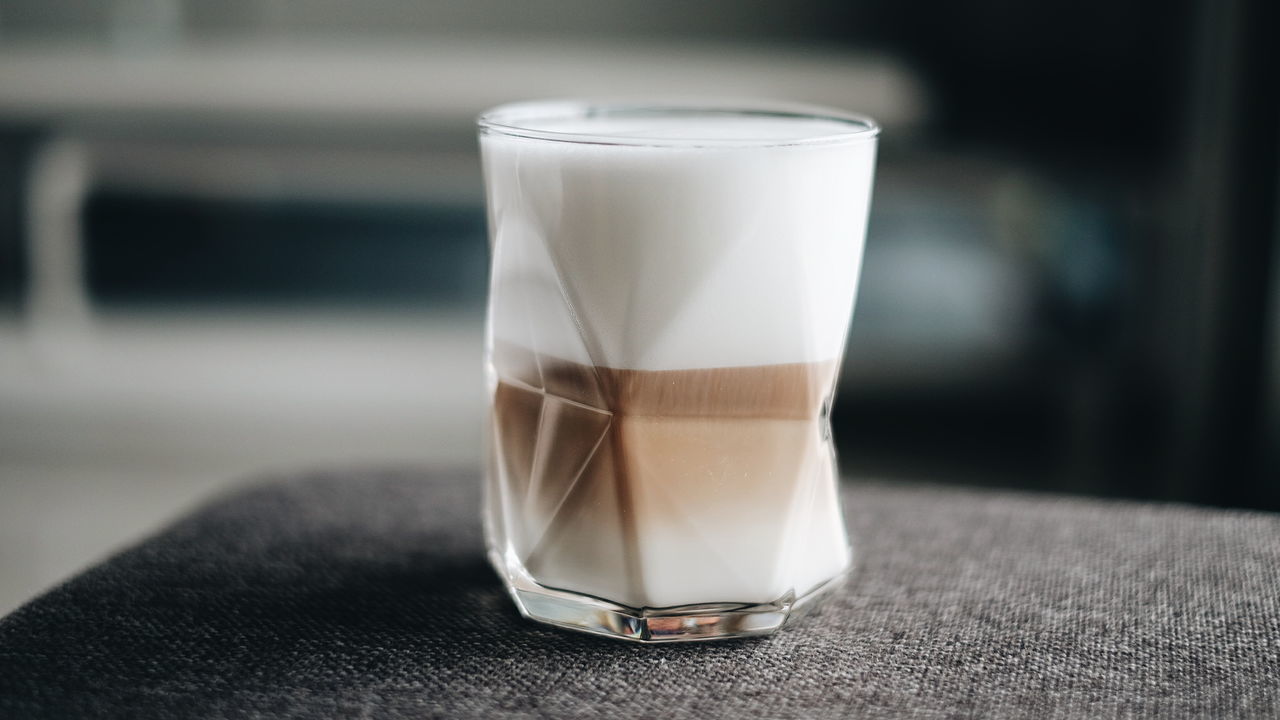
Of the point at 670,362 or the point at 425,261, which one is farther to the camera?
the point at 425,261

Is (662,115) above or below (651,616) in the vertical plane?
above

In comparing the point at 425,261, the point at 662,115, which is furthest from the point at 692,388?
the point at 425,261

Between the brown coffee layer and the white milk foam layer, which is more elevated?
the white milk foam layer

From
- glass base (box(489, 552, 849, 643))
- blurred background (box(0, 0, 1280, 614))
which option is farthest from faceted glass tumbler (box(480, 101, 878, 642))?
blurred background (box(0, 0, 1280, 614))

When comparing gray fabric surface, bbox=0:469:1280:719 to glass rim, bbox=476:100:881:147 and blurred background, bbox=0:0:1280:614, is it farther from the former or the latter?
blurred background, bbox=0:0:1280:614

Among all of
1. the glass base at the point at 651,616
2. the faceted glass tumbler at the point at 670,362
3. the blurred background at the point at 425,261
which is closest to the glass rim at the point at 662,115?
the faceted glass tumbler at the point at 670,362

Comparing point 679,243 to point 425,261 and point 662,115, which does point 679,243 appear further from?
point 425,261

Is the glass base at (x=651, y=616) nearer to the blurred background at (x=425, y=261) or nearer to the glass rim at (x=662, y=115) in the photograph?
the glass rim at (x=662, y=115)
